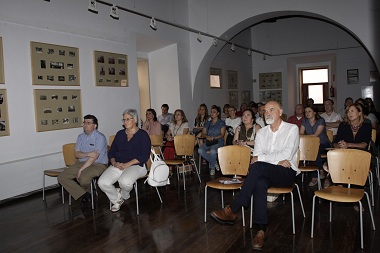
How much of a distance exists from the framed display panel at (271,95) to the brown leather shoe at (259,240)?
451 inches

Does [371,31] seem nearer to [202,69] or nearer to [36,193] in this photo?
[202,69]

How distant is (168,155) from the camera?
6.91 m

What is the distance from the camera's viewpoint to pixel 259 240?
11.0ft

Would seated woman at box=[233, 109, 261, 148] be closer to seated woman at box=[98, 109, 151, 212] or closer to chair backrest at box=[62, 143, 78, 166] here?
seated woman at box=[98, 109, 151, 212]

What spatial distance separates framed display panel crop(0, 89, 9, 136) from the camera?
5480mm

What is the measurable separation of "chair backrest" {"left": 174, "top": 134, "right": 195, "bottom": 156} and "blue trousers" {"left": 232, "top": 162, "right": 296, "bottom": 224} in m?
2.27

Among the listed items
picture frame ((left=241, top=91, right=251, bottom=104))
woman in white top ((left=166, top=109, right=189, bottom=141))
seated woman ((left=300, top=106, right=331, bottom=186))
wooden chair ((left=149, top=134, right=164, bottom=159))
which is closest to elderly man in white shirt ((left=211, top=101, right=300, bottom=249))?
seated woman ((left=300, top=106, right=331, bottom=186))

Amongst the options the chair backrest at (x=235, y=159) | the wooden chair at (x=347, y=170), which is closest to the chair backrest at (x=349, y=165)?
the wooden chair at (x=347, y=170)

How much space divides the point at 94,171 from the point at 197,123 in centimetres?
336

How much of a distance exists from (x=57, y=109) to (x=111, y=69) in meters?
1.63

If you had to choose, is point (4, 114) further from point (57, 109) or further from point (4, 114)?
point (57, 109)

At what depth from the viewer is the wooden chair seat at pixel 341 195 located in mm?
3242

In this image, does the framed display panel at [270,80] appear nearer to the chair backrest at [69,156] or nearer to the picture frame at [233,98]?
the picture frame at [233,98]

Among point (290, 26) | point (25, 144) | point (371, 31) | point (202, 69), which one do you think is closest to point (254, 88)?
point (290, 26)
